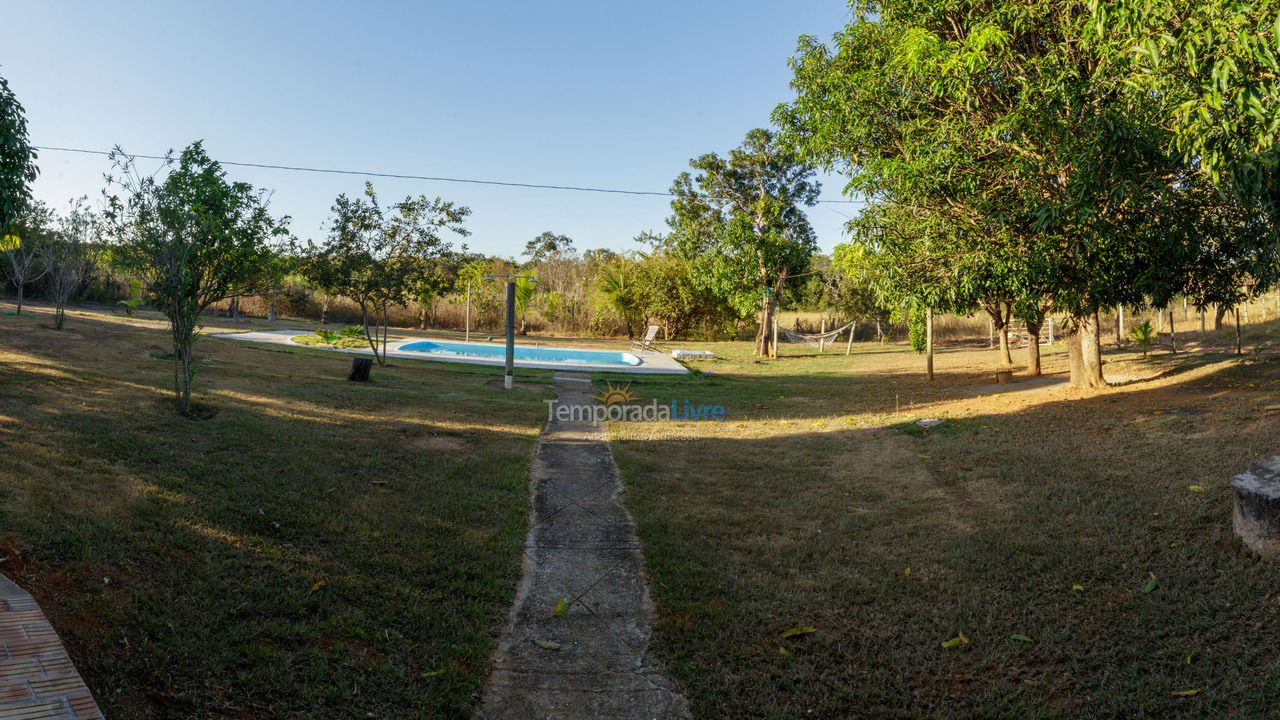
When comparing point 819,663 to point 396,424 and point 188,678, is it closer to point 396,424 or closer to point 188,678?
point 188,678

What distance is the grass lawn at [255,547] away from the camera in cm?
294

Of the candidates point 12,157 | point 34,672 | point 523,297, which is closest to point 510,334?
point 12,157

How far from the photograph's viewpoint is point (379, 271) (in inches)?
542

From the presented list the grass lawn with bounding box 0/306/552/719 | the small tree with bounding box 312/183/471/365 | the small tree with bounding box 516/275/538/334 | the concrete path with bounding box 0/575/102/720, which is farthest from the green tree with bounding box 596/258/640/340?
the concrete path with bounding box 0/575/102/720

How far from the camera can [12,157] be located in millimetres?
5363

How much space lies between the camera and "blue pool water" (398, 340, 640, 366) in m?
20.5

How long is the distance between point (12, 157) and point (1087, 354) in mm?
12868

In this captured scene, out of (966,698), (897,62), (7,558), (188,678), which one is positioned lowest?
(966,698)

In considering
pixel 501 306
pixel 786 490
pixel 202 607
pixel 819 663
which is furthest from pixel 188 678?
pixel 501 306

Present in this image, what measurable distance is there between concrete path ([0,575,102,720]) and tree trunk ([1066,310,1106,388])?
37.7ft

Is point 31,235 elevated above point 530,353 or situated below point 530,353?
above

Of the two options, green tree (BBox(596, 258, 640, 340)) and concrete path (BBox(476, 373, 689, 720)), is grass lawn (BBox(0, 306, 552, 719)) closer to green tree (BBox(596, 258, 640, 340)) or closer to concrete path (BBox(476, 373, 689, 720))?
concrete path (BBox(476, 373, 689, 720))

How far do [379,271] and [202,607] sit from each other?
11299 mm

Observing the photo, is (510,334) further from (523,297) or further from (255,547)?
(523,297)
